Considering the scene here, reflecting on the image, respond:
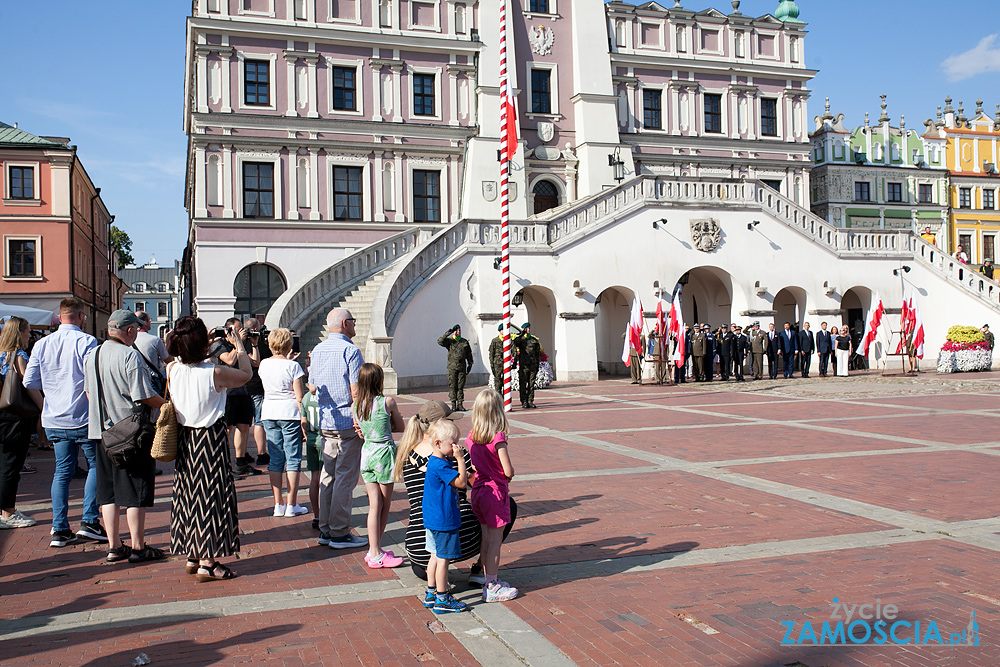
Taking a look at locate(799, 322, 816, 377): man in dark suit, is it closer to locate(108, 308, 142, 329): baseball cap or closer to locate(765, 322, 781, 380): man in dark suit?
locate(765, 322, 781, 380): man in dark suit

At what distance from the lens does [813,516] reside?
7.92 m

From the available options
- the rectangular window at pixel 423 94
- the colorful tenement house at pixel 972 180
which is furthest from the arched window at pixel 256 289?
the colorful tenement house at pixel 972 180

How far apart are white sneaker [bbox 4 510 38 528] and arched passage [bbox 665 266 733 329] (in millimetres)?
25699

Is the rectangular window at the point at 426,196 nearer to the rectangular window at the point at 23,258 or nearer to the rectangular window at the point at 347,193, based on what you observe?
the rectangular window at the point at 347,193

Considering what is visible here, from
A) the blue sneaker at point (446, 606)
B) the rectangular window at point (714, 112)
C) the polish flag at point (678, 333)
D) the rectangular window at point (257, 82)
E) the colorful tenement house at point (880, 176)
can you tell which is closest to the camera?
the blue sneaker at point (446, 606)

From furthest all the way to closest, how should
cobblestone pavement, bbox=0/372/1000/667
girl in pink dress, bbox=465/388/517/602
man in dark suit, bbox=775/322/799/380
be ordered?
man in dark suit, bbox=775/322/799/380, girl in pink dress, bbox=465/388/517/602, cobblestone pavement, bbox=0/372/1000/667

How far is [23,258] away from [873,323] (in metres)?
37.0

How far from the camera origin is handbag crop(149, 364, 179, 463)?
6.38 meters

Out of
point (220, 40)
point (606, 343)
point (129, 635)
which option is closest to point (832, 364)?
point (606, 343)

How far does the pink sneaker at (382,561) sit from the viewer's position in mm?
6707

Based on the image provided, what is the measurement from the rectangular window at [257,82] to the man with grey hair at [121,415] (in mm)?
27676

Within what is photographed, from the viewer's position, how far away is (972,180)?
2223 inches

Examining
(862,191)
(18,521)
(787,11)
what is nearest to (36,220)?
(18,521)

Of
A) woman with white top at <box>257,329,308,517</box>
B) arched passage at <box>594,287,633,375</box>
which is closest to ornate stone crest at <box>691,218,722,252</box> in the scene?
arched passage at <box>594,287,633,375</box>
